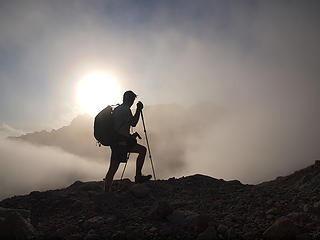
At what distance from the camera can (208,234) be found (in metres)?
5.42

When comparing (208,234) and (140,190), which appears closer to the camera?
(208,234)

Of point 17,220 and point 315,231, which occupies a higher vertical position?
point 17,220

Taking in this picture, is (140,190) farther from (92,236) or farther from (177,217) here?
(92,236)

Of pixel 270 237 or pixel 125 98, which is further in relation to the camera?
pixel 125 98

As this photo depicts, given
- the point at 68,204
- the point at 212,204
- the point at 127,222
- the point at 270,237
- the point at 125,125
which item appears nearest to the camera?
the point at 270,237

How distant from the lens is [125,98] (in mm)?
9406

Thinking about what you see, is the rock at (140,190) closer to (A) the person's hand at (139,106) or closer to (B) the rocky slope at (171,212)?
(B) the rocky slope at (171,212)

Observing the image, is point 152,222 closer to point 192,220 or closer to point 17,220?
point 192,220

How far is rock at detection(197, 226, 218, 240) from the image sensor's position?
5383mm

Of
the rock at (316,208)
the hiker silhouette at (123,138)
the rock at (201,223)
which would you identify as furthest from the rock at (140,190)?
the rock at (316,208)

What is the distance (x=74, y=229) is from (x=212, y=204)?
346 centimetres

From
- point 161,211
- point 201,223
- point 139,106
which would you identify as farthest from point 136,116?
point 201,223

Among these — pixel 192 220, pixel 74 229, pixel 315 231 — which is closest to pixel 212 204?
pixel 192 220

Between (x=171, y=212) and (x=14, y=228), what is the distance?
A: 3.29 metres
